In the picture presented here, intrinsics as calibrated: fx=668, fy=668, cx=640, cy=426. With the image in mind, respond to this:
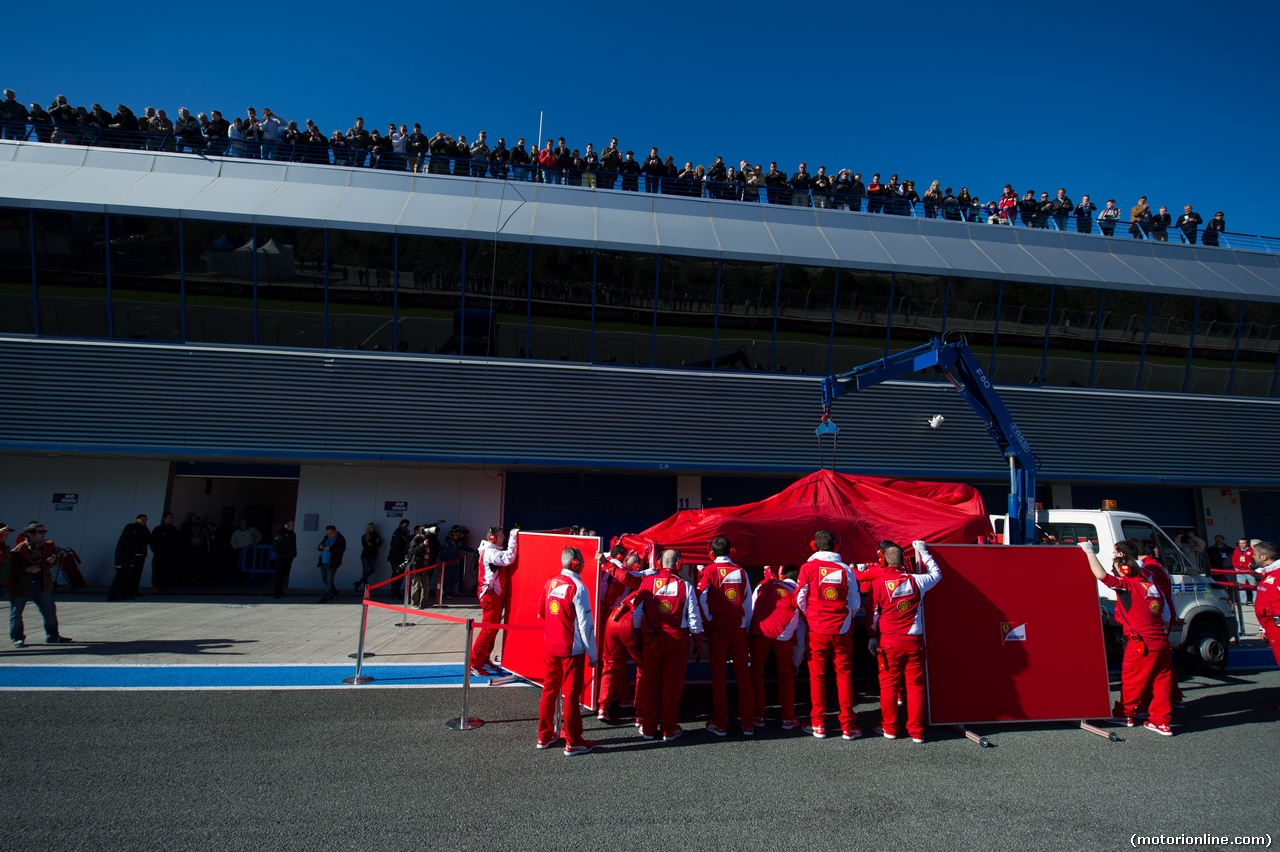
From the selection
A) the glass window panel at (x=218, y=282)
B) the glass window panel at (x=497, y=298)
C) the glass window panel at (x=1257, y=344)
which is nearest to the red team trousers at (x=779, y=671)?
the glass window panel at (x=497, y=298)

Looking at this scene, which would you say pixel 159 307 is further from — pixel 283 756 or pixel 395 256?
pixel 283 756

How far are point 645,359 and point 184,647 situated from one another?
33.7 feet

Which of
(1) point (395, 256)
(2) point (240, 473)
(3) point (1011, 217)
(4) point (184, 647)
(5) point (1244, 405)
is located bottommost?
(4) point (184, 647)

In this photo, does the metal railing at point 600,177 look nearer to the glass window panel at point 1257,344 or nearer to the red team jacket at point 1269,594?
the glass window panel at point 1257,344

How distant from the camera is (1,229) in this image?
14.1m

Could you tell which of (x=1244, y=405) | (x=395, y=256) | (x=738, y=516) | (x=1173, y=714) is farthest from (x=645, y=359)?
(x=1244, y=405)

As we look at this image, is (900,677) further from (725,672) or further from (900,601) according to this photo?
(725,672)

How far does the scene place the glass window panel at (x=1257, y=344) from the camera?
17219 millimetres

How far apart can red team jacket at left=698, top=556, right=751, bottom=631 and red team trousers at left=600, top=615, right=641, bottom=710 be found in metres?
0.80

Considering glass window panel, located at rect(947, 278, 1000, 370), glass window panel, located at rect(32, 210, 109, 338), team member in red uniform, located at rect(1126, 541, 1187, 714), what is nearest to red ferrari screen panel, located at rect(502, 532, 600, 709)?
A: team member in red uniform, located at rect(1126, 541, 1187, 714)

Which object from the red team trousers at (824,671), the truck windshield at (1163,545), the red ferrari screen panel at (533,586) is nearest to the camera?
the red team trousers at (824,671)

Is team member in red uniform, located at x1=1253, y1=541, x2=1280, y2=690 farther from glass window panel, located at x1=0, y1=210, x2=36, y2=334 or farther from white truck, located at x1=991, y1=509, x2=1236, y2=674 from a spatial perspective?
glass window panel, located at x1=0, y1=210, x2=36, y2=334

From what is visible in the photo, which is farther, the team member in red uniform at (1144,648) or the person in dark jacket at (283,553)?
the person in dark jacket at (283,553)

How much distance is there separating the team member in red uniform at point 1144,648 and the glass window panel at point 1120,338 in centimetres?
1210
